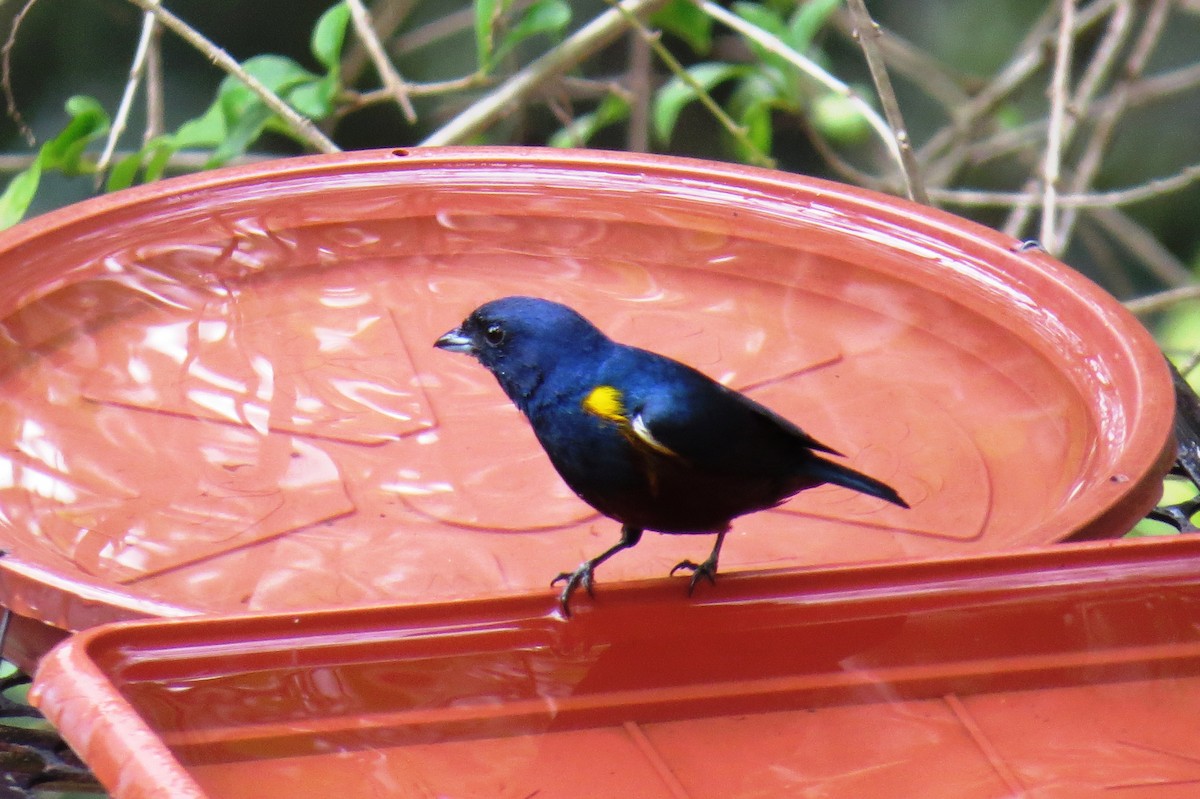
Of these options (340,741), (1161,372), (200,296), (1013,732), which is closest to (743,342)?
(1161,372)

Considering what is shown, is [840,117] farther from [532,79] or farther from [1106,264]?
[1106,264]

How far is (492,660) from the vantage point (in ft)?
5.38

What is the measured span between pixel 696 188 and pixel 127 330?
3.73 feet

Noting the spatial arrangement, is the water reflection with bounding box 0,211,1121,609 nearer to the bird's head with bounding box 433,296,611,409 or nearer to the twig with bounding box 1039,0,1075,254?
the bird's head with bounding box 433,296,611,409

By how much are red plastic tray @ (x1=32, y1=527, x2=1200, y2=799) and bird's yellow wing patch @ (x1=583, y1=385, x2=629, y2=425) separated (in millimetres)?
369

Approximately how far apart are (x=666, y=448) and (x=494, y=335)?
0.42 m

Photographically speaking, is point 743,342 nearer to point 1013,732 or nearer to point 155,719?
point 1013,732

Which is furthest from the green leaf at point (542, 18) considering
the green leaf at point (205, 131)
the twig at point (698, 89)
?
the green leaf at point (205, 131)

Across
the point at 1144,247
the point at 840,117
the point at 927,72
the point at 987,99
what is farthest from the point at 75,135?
the point at 1144,247

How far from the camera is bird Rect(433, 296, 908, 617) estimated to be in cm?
209

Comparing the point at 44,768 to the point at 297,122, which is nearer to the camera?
the point at 44,768

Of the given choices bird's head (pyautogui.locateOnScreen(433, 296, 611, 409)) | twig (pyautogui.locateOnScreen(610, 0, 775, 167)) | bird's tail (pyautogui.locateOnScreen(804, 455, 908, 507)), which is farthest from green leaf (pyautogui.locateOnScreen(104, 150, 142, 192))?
bird's tail (pyautogui.locateOnScreen(804, 455, 908, 507))

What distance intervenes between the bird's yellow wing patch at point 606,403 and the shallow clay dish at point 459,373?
0.13 m

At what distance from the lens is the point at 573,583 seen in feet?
5.93
